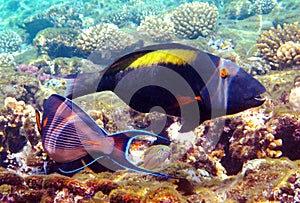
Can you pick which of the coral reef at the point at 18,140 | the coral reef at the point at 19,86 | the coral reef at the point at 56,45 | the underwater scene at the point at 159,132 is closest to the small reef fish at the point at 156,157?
the underwater scene at the point at 159,132

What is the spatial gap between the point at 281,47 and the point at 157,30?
444 cm

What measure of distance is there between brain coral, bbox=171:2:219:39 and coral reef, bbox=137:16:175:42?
1.53 ft

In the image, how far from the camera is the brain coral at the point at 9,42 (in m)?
14.2

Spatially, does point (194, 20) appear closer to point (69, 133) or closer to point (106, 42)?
point (106, 42)

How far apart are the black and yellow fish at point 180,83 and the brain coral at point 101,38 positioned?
26.5 ft

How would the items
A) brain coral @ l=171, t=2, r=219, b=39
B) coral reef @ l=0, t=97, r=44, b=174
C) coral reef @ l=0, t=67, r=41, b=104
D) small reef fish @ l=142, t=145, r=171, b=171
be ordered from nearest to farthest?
1. small reef fish @ l=142, t=145, r=171, b=171
2. coral reef @ l=0, t=97, r=44, b=174
3. coral reef @ l=0, t=67, r=41, b=104
4. brain coral @ l=171, t=2, r=219, b=39

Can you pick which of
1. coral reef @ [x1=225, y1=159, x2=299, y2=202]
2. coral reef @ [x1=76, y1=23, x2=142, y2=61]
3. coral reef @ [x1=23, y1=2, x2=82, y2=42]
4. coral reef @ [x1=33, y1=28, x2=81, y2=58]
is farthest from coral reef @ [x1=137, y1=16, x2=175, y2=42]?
coral reef @ [x1=225, y1=159, x2=299, y2=202]

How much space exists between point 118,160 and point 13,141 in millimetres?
3654

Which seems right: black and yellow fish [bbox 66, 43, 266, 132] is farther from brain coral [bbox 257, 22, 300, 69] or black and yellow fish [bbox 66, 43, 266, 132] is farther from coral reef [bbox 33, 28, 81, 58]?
coral reef [bbox 33, 28, 81, 58]

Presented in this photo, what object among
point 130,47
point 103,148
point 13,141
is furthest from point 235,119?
point 130,47

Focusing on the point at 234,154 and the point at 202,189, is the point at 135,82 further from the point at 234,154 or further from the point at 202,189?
the point at 234,154

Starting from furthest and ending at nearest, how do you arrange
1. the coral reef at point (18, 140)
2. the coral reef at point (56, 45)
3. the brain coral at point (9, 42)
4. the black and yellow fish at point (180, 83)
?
the brain coral at point (9, 42) → the coral reef at point (56, 45) → the coral reef at point (18, 140) → the black and yellow fish at point (180, 83)

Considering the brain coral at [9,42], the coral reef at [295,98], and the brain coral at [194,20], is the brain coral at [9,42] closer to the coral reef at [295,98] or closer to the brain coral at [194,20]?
the brain coral at [194,20]

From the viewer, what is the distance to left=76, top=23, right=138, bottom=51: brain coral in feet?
31.5
